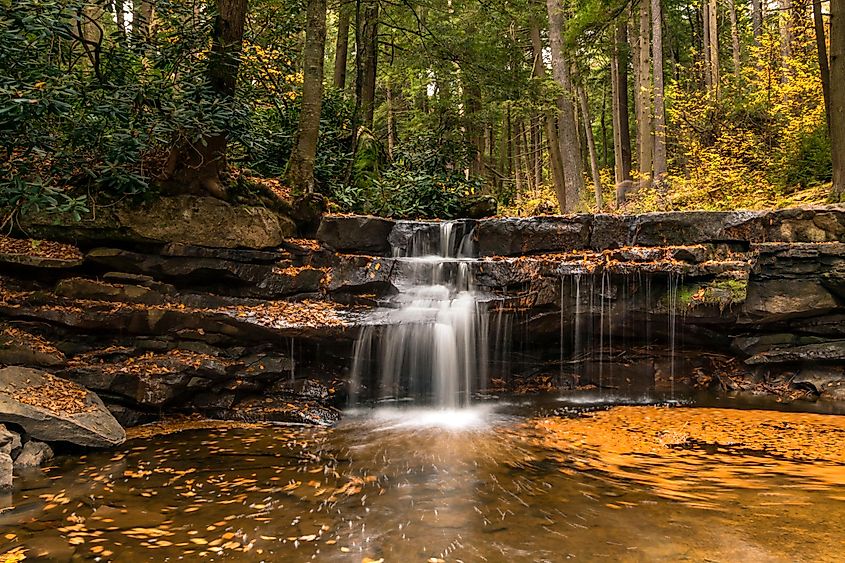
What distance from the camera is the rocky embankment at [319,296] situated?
757 cm

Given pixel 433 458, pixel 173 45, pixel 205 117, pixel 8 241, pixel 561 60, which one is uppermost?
pixel 561 60

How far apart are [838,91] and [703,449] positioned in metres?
7.68

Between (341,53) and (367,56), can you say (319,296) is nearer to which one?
(367,56)

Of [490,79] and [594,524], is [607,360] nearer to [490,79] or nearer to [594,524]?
[594,524]

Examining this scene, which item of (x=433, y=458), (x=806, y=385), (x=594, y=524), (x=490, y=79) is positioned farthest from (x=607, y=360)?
(x=490, y=79)

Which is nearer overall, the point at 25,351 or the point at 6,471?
the point at 6,471

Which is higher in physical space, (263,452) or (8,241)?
(8,241)

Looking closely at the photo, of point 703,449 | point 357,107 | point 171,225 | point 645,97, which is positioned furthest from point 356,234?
point 645,97

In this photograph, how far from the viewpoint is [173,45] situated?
847 cm

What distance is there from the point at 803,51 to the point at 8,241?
2010 centimetres

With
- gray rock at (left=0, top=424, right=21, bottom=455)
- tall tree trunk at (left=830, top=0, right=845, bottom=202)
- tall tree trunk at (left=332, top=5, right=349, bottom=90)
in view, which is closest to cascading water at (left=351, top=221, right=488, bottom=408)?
gray rock at (left=0, top=424, right=21, bottom=455)

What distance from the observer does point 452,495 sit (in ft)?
16.1

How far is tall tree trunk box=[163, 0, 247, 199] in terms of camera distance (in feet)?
27.3

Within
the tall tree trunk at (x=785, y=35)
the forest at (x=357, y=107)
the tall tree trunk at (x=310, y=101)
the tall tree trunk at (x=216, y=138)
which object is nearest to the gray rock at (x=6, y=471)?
the forest at (x=357, y=107)
